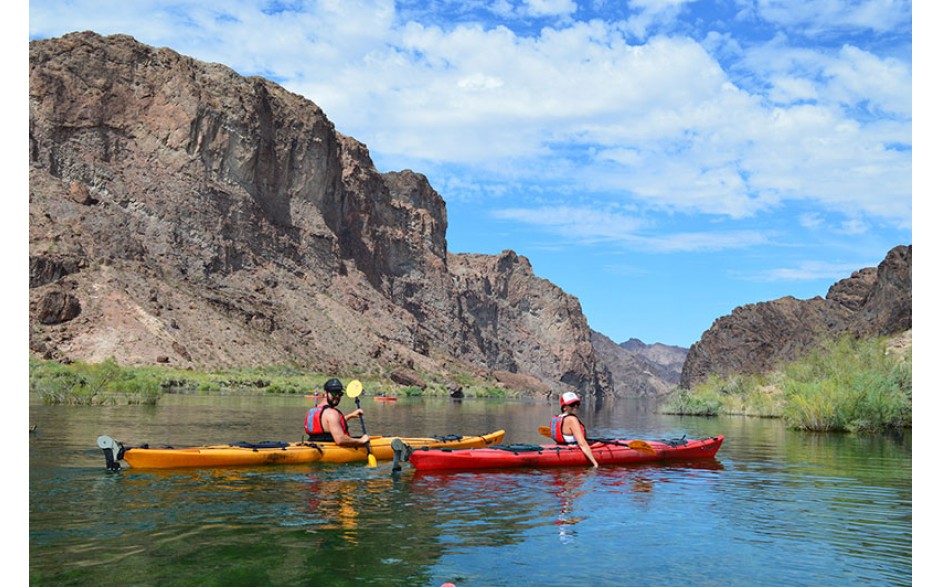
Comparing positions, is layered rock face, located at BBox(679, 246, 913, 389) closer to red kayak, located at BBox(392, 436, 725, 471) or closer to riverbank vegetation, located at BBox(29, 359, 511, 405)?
riverbank vegetation, located at BBox(29, 359, 511, 405)

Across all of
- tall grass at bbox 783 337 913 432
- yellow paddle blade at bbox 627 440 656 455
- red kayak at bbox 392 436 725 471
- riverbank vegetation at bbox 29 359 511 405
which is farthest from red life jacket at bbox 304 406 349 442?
riverbank vegetation at bbox 29 359 511 405

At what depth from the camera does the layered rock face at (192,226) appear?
72438 millimetres

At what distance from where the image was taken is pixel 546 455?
16.9 meters

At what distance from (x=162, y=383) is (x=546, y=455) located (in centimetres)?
4261

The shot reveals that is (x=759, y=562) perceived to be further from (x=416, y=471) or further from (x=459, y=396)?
(x=459, y=396)

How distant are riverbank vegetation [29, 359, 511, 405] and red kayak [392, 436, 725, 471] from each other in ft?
73.4

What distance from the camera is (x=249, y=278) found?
93.2 meters

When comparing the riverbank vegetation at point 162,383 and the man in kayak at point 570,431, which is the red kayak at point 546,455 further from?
the riverbank vegetation at point 162,383

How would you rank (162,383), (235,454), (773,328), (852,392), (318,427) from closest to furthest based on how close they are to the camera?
(235,454), (318,427), (852,392), (162,383), (773,328)

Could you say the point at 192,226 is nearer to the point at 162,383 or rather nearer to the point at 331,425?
the point at 162,383

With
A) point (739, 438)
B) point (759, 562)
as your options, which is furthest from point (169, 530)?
point (739, 438)

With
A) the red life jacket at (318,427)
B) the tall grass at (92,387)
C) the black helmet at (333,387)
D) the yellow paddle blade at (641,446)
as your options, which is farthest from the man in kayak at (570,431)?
the tall grass at (92,387)

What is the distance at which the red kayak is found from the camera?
52.8 feet

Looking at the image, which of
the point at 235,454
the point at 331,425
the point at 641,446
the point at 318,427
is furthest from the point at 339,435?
the point at 641,446
